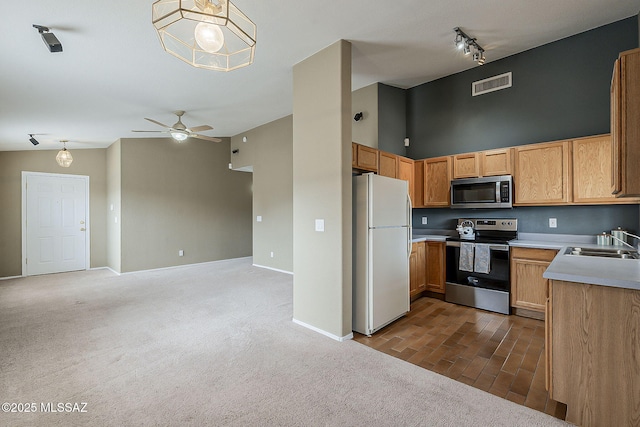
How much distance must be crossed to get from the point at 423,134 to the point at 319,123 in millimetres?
2224

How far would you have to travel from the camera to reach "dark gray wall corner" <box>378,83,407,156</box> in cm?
422

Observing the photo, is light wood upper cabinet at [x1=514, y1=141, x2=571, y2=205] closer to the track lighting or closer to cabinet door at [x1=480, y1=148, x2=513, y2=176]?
cabinet door at [x1=480, y1=148, x2=513, y2=176]

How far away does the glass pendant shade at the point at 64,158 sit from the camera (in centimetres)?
561

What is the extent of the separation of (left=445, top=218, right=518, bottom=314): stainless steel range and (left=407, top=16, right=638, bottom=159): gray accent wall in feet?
3.69

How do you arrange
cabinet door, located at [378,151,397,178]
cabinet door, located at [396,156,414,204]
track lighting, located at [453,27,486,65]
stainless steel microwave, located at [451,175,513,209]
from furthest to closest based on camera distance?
cabinet door, located at [396,156,414,204] < cabinet door, located at [378,151,397,178] < stainless steel microwave, located at [451,175,513,209] < track lighting, located at [453,27,486,65]

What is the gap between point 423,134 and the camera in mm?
4516

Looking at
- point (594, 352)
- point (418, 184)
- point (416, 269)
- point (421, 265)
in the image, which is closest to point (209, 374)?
point (594, 352)

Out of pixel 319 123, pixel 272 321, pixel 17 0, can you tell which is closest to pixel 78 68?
pixel 17 0

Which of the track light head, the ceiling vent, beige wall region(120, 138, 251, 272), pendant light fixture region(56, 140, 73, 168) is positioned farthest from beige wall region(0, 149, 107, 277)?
the ceiling vent

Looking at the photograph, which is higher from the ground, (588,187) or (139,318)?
(588,187)

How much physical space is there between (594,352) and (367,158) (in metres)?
2.52

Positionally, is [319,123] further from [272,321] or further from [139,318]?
[139,318]

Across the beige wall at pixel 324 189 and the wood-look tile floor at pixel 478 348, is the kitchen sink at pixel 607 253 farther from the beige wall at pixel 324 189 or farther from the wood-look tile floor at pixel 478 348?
the beige wall at pixel 324 189

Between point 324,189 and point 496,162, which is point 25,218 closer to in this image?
point 324,189
